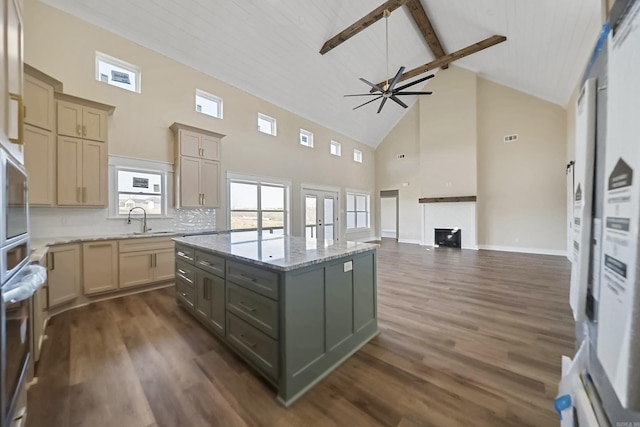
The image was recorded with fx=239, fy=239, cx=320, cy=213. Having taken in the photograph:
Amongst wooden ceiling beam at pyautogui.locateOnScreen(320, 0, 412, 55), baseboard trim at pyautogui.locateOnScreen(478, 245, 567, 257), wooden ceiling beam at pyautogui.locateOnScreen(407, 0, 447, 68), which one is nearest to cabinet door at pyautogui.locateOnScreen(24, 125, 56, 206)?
wooden ceiling beam at pyautogui.locateOnScreen(320, 0, 412, 55)

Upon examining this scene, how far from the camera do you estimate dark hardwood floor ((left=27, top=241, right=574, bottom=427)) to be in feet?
4.92

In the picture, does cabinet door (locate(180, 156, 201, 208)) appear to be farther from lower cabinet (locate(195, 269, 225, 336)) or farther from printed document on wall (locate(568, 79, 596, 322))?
printed document on wall (locate(568, 79, 596, 322))

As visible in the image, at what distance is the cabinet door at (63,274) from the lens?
2883 mm

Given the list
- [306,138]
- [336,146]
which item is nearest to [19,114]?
[306,138]

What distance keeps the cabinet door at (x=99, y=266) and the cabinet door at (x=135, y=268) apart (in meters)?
0.08

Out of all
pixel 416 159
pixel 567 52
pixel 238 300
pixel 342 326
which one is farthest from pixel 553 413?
pixel 416 159

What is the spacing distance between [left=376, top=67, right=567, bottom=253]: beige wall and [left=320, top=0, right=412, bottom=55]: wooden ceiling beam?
14.2 ft

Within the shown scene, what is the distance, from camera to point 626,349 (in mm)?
413

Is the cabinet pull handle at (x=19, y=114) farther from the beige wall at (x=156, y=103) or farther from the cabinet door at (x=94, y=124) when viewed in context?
the beige wall at (x=156, y=103)

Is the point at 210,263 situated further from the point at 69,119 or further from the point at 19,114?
the point at 69,119

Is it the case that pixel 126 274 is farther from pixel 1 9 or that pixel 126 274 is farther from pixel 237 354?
pixel 1 9

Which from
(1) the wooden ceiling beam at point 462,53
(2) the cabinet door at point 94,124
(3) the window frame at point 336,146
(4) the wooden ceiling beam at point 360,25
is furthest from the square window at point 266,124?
(1) the wooden ceiling beam at point 462,53

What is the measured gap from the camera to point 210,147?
4.68 metres

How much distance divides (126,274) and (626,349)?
464cm
